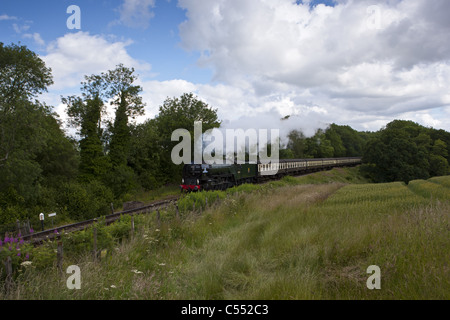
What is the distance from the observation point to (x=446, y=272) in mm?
3498

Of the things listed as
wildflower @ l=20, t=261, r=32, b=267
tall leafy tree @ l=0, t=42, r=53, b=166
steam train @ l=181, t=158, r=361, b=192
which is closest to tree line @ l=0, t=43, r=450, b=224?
tall leafy tree @ l=0, t=42, r=53, b=166

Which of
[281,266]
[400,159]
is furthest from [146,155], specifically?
[400,159]

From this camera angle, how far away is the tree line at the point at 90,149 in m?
16.9

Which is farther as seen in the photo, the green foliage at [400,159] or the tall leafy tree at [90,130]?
the green foliage at [400,159]

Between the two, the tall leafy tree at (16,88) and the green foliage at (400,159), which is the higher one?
the tall leafy tree at (16,88)

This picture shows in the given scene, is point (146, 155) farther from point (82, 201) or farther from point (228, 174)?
point (228, 174)

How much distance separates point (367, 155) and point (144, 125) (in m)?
36.3

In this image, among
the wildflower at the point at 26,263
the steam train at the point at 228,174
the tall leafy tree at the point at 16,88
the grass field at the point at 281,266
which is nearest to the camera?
the grass field at the point at 281,266

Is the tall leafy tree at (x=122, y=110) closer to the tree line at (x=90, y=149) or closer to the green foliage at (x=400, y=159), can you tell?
the tree line at (x=90, y=149)

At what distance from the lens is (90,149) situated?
23.8m

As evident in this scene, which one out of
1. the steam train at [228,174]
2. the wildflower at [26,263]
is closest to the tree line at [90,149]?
the steam train at [228,174]

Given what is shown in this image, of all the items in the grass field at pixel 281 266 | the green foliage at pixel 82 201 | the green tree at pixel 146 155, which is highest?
the green tree at pixel 146 155

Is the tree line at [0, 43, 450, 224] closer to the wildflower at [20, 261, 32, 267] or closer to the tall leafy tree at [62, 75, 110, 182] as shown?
the tall leafy tree at [62, 75, 110, 182]
